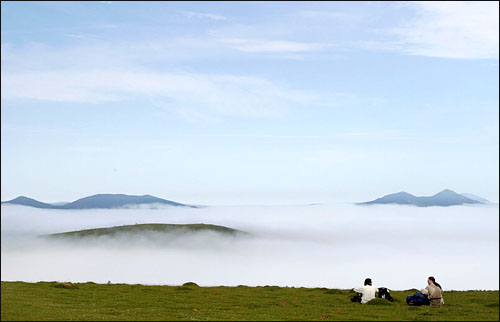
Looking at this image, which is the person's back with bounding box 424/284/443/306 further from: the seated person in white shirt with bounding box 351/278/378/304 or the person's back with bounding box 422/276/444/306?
the seated person in white shirt with bounding box 351/278/378/304

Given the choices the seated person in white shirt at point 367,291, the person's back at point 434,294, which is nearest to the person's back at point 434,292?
the person's back at point 434,294

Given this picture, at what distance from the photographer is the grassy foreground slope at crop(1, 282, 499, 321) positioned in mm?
34969

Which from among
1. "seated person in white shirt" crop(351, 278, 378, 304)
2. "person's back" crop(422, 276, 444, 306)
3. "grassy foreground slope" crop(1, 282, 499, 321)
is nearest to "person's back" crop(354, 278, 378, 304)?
"seated person in white shirt" crop(351, 278, 378, 304)

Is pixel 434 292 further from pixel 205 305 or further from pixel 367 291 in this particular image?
pixel 205 305

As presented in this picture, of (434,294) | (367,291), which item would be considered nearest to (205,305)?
(367,291)

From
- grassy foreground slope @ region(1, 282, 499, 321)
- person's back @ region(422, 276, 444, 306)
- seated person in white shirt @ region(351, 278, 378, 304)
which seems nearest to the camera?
grassy foreground slope @ region(1, 282, 499, 321)

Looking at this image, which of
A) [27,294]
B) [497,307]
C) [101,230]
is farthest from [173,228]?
[497,307]

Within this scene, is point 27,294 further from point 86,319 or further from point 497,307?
point 497,307

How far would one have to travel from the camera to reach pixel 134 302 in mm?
44750

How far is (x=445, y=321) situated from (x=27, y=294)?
36.8 meters

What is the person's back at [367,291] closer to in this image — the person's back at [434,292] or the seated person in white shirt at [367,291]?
the seated person in white shirt at [367,291]

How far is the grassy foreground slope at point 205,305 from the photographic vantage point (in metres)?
35.0

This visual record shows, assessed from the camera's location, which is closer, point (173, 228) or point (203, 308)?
point (203, 308)

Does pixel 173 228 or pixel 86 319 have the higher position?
pixel 173 228
